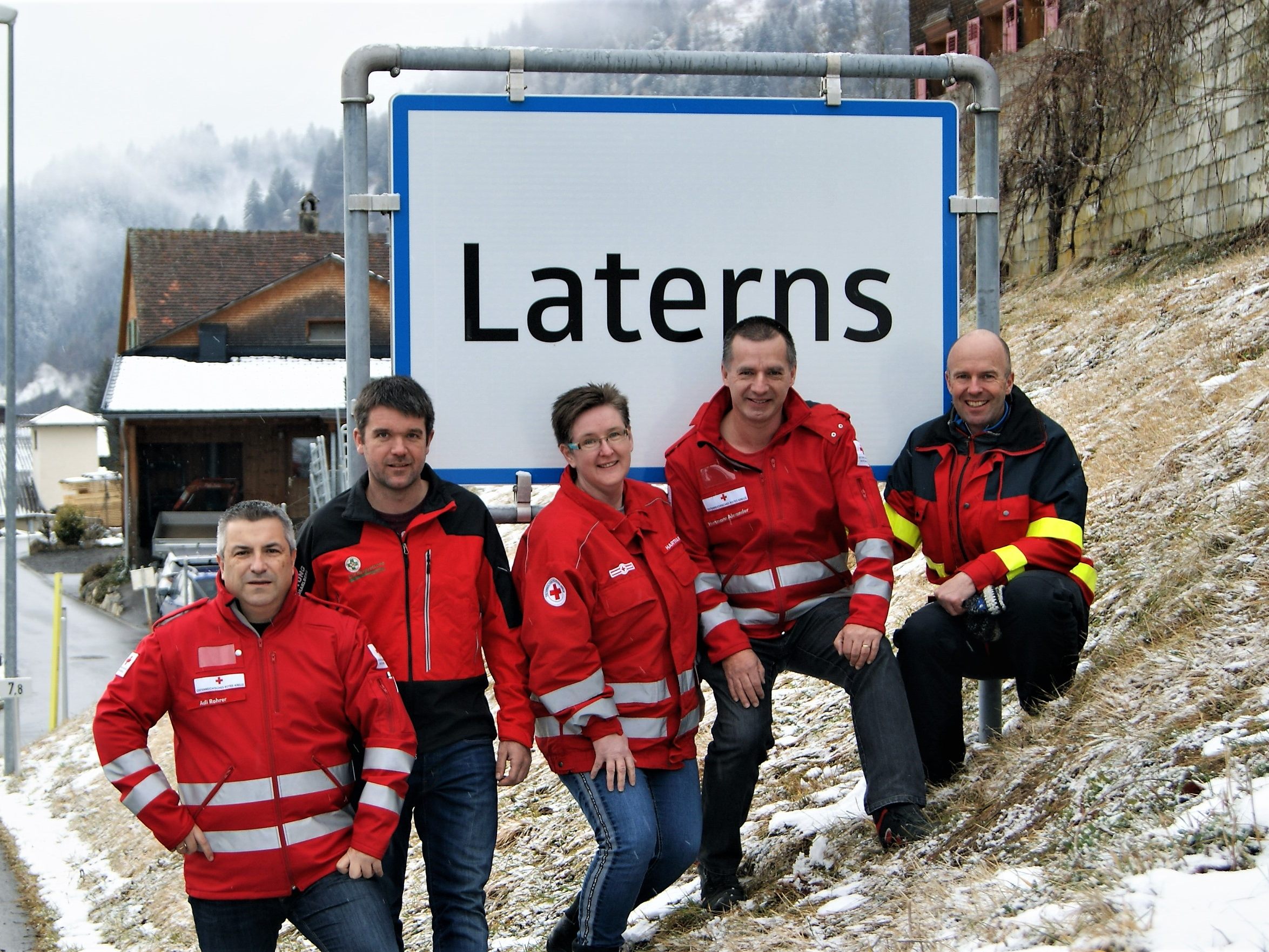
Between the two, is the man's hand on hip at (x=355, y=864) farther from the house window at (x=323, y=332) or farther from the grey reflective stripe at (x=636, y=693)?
the house window at (x=323, y=332)

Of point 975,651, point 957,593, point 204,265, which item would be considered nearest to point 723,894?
point 975,651

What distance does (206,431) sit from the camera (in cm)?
3447

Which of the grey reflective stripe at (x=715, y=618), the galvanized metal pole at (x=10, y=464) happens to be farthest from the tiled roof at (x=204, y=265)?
the grey reflective stripe at (x=715, y=618)

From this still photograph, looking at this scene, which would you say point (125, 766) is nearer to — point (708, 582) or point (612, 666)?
point (612, 666)

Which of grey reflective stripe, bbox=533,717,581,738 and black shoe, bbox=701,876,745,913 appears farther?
black shoe, bbox=701,876,745,913

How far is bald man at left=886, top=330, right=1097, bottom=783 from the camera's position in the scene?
3.72 meters

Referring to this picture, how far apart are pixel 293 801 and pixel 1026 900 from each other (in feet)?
5.94

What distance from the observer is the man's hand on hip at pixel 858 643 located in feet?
11.8

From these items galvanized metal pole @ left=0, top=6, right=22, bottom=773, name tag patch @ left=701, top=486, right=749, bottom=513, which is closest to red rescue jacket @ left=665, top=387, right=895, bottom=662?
name tag patch @ left=701, top=486, right=749, bottom=513

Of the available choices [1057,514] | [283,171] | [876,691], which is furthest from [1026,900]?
[283,171]

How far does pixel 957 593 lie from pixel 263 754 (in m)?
2.01

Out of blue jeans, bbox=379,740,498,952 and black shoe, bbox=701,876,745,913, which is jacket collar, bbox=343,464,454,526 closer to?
blue jeans, bbox=379,740,498,952

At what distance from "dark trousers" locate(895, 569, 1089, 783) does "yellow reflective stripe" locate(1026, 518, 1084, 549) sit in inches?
4.2

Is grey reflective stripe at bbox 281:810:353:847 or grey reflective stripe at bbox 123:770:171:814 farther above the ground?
grey reflective stripe at bbox 123:770:171:814
